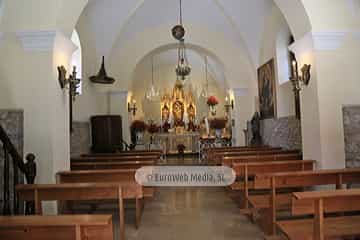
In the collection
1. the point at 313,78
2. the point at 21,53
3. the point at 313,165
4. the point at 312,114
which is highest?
the point at 21,53

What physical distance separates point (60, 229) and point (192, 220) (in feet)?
9.05

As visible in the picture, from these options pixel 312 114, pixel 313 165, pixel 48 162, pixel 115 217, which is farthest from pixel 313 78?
pixel 48 162

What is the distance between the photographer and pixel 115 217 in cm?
469

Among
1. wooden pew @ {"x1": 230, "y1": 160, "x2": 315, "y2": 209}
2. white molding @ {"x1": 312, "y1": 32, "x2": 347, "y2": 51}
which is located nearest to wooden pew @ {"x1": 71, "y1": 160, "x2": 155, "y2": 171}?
wooden pew @ {"x1": 230, "y1": 160, "x2": 315, "y2": 209}

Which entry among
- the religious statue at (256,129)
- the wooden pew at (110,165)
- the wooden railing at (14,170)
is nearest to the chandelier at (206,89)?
the religious statue at (256,129)

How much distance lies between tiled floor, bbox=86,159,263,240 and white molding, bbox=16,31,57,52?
2.75m

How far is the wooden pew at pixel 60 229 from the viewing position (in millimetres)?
1777

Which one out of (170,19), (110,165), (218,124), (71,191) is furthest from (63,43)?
(218,124)

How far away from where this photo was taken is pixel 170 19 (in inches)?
400

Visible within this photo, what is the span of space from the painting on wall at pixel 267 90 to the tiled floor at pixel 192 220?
3.44 m

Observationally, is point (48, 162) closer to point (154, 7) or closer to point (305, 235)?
point (305, 235)

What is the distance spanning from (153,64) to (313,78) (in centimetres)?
1156

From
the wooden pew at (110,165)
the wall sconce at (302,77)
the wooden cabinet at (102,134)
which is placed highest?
the wall sconce at (302,77)

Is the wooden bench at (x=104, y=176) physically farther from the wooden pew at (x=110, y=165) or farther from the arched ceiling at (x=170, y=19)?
the arched ceiling at (x=170, y=19)
